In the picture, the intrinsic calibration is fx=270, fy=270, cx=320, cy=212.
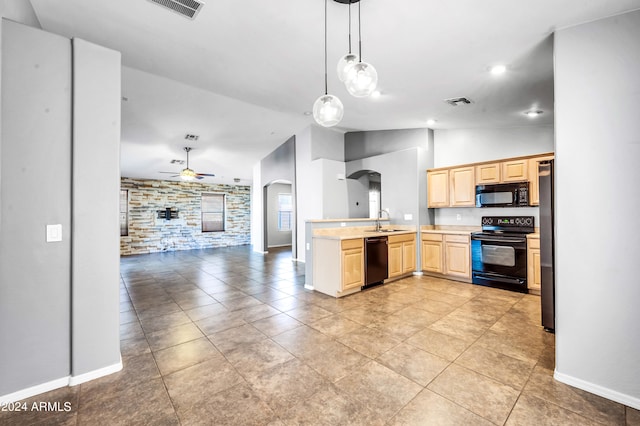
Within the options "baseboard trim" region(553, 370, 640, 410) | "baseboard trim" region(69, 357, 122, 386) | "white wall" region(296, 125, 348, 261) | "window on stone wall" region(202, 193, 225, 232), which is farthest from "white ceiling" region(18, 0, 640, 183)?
"window on stone wall" region(202, 193, 225, 232)

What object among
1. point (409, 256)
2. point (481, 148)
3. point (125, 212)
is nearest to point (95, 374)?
point (409, 256)

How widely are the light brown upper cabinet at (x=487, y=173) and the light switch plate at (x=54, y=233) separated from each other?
5651mm

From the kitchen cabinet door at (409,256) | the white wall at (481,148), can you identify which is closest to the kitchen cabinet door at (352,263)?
the kitchen cabinet door at (409,256)

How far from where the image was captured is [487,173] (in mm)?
4793

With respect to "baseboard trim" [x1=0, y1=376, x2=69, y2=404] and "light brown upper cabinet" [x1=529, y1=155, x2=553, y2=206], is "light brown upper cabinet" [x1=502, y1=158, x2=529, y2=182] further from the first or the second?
"baseboard trim" [x1=0, y1=376, x2=69, y2=404]

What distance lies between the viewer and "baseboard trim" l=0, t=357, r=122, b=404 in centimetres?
182

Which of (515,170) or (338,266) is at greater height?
(515,170)

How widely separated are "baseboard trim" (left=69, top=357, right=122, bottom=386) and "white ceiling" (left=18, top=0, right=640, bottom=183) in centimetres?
300

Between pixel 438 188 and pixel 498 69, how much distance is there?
2.60m

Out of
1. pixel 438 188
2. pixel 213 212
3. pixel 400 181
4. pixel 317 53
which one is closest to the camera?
pixel 317 53

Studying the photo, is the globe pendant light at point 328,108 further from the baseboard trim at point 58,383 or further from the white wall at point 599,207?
the baseboard trim at point 58,383

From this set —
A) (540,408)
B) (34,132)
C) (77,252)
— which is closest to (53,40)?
(34,132)

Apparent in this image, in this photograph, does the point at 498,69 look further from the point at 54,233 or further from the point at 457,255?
the point at 54,233

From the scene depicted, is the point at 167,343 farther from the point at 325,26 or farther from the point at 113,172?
the point at 325,26
